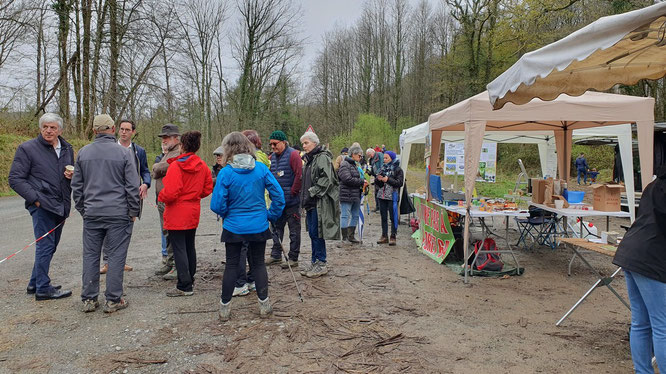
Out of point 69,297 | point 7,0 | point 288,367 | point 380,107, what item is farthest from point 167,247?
point 380,107

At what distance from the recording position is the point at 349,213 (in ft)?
25.8

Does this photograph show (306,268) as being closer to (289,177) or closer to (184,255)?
(289,177)

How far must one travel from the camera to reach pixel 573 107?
17.7 ft

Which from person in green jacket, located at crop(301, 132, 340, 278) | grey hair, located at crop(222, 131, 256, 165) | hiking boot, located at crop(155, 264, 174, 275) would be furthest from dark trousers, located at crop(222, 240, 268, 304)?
hiking boot, located at crop(155, 264, 174, 275)

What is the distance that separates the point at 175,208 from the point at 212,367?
5.93ft

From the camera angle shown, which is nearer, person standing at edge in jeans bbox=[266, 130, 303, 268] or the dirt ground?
the dirt ground

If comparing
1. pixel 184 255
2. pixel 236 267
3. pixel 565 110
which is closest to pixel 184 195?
pixel 184 255

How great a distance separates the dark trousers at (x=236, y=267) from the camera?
3801 millimetres

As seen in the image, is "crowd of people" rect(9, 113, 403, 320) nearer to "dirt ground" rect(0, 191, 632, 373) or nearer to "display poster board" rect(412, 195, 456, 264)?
"dirt ground" rect(0, 191, 632, 373)

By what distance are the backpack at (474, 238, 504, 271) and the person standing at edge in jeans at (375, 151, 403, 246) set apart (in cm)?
193

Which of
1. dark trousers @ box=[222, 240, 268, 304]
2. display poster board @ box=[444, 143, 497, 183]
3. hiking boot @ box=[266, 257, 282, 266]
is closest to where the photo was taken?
dark trousers @ box=[222, 240, 268, 304]

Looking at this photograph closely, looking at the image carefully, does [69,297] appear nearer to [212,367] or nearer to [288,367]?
[212,367]

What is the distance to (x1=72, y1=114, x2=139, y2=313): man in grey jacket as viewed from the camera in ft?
12.6

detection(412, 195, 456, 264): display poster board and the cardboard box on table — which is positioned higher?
the cardboard box on table
